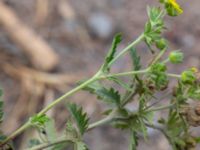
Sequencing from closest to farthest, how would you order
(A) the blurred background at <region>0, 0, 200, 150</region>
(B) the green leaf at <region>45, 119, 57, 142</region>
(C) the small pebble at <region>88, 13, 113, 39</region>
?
(B) the green leaf at <region>45, 119, 57, 142</region> → (A) the blurred background at <region>0, 0, 200, 150</region> → (C) the small pebble at <region>88, 13, 113, 39</region>

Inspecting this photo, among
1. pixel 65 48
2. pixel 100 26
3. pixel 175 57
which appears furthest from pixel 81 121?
pixel 100 26

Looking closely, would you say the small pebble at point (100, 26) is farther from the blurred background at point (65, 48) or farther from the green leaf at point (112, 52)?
the green leaf at point (112, 52)

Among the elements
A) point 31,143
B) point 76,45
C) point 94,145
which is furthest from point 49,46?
point 31,143

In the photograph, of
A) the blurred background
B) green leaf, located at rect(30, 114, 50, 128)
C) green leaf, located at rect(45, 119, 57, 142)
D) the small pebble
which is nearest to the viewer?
green leaf, located at rect(30, 114, 50, 128)

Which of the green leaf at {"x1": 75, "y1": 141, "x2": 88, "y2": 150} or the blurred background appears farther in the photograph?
the blurred background

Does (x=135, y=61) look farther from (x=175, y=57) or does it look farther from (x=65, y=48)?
(x=65, y=48)

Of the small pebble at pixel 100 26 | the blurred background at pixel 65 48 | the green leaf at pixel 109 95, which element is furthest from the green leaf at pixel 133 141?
the small pebble at pixel 100 26

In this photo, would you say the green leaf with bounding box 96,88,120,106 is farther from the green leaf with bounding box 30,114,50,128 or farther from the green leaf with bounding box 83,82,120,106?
the green leaf with bounding box 30,114,50,128

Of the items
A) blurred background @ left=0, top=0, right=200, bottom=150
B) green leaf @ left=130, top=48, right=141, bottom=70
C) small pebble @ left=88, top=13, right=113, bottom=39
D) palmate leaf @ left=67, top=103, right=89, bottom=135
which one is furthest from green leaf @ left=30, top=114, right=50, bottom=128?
small pebble @ left=88, top=13, right=113, bottom=39

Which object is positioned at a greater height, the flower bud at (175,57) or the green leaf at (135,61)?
the green leaf at (135,61)
